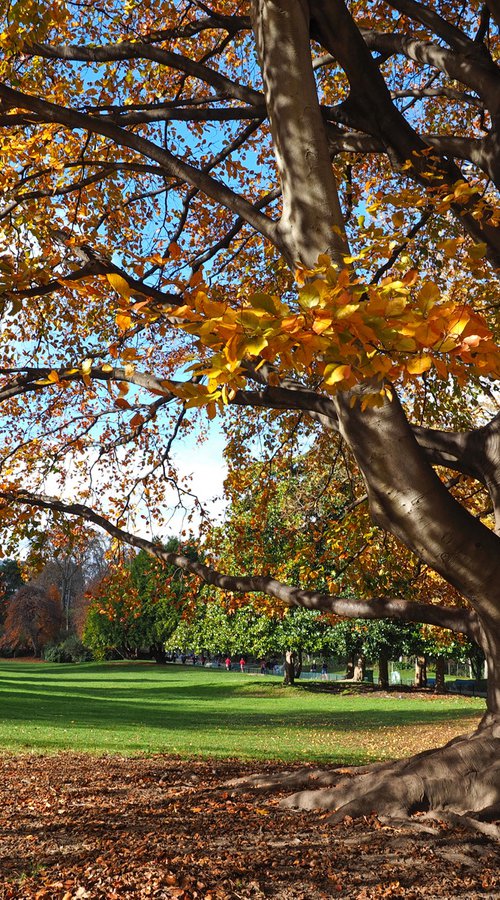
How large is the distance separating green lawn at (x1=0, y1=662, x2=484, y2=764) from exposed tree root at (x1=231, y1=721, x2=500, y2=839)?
16.4ft

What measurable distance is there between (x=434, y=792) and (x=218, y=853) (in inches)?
73.4

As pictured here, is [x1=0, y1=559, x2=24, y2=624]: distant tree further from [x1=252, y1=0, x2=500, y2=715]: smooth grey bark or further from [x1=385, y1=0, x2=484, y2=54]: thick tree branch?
[x1=252, y1=0, x2=500, y2=715]: smooth grey bark

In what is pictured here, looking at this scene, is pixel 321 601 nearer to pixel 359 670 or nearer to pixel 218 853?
pixel 218 853

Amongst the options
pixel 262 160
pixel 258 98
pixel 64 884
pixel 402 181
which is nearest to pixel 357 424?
pixel 64 884

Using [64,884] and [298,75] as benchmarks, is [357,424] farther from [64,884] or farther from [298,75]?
[64,884]

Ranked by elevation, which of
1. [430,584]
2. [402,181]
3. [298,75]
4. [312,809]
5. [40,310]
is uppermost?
[402,181]

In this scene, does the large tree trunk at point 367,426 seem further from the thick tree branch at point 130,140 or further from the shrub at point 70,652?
the shrub at point 70,652

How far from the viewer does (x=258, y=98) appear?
641 cm

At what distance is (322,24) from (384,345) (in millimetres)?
4403

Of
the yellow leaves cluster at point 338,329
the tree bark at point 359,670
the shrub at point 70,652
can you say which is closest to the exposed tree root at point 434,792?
the yellow leaves cluster at point 338,329

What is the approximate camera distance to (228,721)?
1842cm

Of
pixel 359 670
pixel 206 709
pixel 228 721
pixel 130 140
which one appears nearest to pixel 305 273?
pixel 130 140

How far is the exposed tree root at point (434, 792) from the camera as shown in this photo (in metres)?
5.13

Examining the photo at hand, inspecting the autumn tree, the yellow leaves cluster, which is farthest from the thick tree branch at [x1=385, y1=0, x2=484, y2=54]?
the yellow leaves cluster
